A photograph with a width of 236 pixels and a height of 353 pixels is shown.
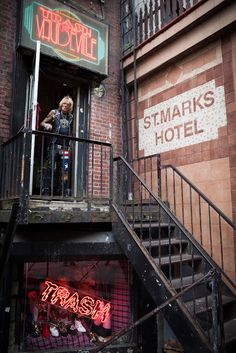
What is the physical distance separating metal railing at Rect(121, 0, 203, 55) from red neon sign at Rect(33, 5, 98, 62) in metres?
1.00

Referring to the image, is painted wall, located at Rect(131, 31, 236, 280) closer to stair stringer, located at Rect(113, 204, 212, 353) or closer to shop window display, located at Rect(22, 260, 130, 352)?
stair stringer, located at Rect(113, 204, 212, 353)

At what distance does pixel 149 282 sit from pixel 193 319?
72cm

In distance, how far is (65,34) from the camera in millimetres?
6465

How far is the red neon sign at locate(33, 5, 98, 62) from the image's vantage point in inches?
242

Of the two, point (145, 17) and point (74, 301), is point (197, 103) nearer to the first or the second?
point (145, 17)

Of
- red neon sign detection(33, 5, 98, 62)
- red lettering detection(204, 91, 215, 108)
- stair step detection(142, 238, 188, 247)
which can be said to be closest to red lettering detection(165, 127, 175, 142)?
red lettering detection(204, 91, 215, 108)

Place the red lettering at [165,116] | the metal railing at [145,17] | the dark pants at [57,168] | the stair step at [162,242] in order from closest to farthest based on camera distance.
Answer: the stair step at [162,242]
the dark pants at [57,168]
the red lettering at [165,116]
the metal railing at [145,17]

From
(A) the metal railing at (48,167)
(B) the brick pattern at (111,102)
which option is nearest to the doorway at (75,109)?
(A) the metal railing at (48,167)

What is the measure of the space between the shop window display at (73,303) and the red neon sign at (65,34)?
168 inches

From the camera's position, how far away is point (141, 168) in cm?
702

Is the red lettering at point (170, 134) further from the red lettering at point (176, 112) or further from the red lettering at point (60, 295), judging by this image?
the red lettering at point (60, 295)

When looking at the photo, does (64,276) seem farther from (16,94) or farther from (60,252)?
(16,94)

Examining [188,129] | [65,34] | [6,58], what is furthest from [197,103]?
[6,58]

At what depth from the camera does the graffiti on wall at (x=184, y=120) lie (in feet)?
18.2
